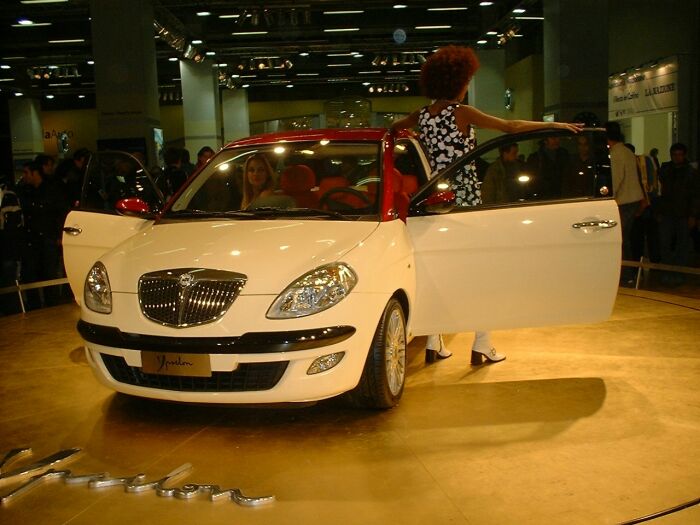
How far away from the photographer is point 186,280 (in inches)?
159

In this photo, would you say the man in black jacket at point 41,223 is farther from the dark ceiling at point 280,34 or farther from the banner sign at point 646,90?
the banner sign at point 646,90

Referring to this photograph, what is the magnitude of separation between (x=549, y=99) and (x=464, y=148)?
11.2 m

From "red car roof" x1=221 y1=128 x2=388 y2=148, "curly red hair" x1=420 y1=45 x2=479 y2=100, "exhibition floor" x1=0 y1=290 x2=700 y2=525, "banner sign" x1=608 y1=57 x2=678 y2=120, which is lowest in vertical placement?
"exhibition floor" x1=0 y1=290 x2=700 y2=525

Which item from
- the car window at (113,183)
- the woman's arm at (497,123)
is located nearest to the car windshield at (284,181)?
the woman's arm at (497,123)

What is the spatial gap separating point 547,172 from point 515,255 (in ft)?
3.68

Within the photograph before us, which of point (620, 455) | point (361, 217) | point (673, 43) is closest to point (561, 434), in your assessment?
point (620, 455)

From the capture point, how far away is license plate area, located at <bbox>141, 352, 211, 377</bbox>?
3.94 metres

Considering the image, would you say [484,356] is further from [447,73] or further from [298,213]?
[447,73]

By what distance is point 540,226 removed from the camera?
188 inches

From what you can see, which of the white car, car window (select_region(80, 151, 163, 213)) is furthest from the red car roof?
car window (select_region(80, 151, 163, 213))

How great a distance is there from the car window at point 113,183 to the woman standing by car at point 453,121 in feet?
6.51

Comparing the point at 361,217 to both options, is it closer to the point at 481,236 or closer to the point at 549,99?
the point at 481,236

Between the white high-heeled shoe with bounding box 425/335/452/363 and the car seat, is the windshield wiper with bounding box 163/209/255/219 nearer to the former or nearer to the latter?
the car seat

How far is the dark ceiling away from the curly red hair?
1254 centimetres
